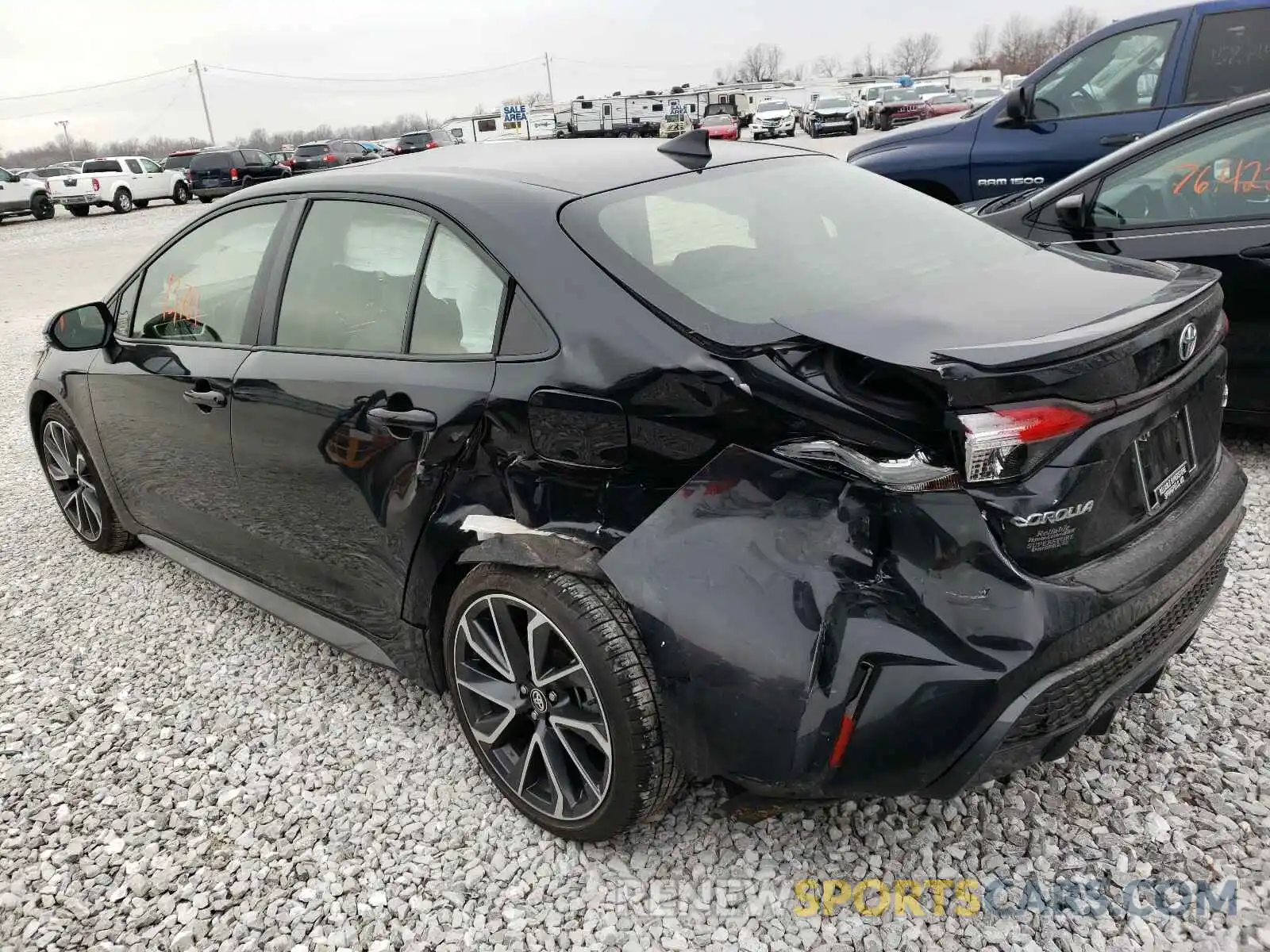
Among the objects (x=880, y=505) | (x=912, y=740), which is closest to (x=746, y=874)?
(x=912, y=740)

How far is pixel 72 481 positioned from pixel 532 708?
3.18 metres

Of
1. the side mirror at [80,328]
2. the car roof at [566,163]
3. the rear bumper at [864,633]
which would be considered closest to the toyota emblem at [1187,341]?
the rear bumper at [864,633]

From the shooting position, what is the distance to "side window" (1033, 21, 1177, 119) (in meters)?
6.34

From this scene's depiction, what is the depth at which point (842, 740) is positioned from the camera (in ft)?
6.00

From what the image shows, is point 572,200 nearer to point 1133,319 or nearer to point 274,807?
point 1133,319

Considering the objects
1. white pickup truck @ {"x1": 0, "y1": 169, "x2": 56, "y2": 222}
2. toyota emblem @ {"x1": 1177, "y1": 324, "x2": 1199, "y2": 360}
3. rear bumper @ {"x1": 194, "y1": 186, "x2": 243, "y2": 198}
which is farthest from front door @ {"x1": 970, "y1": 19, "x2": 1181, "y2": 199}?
white pickup truck @ {"x1": 0, "y1": 169, "x2": 56, "y2": 222}

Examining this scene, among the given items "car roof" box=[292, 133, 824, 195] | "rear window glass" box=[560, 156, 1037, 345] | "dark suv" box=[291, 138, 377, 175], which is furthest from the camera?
"dark suv" box=[291, 138, 377, 175]

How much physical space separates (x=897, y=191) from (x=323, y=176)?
1854mm

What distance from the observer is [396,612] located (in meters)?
2.68

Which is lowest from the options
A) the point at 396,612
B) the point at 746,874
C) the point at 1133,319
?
the point at 746,874

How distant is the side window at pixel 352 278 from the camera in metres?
2.62

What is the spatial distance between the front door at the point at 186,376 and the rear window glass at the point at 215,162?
29.5 m

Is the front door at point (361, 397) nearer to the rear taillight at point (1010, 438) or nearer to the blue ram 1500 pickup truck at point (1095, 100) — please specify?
the rear taillight at point (1010, 438)

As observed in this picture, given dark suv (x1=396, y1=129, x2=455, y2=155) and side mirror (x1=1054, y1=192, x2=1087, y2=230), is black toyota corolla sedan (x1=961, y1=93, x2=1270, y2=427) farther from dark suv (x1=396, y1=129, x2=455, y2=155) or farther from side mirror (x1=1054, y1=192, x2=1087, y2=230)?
dark suv (x1=396, y1=129, x2=455, y2=155)
